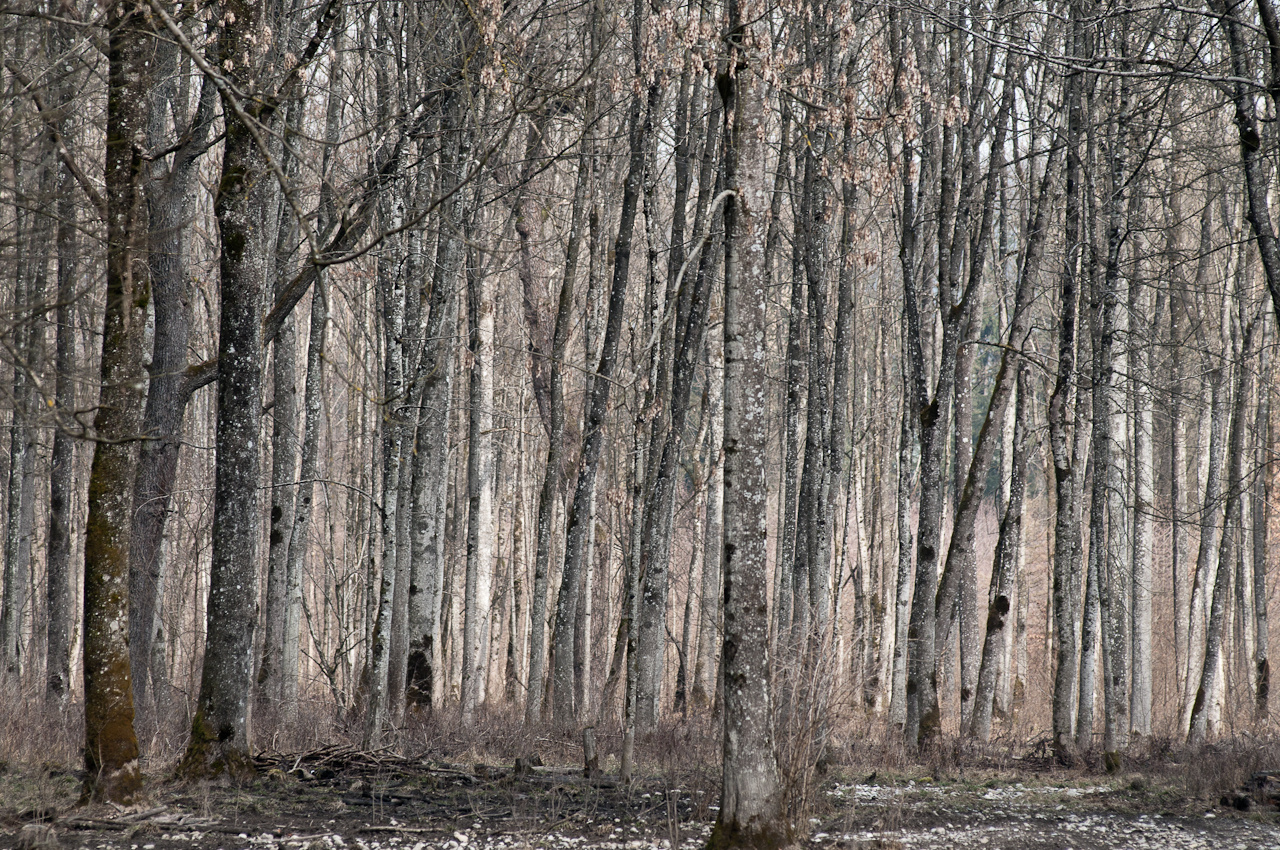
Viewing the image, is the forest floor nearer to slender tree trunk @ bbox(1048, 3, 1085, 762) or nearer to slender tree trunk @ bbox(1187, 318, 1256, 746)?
slender tree trunk @ bbox(1048, 3, 1085, 762)

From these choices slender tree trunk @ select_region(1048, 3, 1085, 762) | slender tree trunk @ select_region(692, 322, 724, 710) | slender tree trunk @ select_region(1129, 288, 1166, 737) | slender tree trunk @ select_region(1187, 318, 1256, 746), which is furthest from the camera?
slender tree trunk @ select_region(692, 322, 724, 710)

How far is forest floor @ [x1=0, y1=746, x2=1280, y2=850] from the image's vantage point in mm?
5793

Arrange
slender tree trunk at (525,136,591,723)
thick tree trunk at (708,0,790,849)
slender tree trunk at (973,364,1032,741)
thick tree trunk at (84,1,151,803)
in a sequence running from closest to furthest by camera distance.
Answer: thick tree trunk at (708,0,790,849), thick tree trunk at (84,1,151,803), slender tree trunk at (973,364,1032,741), slender tree trunk at (525,136,591,723)

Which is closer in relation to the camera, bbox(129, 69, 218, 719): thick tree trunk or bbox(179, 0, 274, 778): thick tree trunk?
bbox(179, 0, 274, 778): thick tree trunk

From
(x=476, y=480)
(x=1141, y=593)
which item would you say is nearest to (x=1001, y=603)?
(x=1141, y=593)

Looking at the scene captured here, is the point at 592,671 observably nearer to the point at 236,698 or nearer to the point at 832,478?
the point at 832,478

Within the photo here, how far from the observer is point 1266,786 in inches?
334

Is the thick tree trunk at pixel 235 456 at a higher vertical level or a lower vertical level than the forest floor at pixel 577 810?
higher

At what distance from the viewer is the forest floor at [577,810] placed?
5.79 meters

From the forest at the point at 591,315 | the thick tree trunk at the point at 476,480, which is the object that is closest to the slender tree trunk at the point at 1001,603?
the forest at the point at 591,315

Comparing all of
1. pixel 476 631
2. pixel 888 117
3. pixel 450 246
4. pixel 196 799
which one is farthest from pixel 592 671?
pixel 888 117

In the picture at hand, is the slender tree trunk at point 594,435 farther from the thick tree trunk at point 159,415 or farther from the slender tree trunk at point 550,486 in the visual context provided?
the thick tree trunk at point 159,415

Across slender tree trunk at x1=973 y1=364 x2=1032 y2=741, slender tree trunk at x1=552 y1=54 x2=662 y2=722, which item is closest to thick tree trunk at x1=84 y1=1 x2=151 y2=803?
slender tree trunk at x1=552 y1=54 x2=662 y2=722

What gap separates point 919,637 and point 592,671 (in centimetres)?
758
